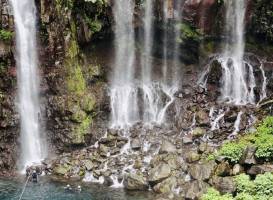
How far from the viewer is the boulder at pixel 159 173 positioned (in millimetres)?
26109

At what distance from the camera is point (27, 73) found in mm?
31547

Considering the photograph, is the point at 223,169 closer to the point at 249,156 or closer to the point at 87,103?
the point at 249,156

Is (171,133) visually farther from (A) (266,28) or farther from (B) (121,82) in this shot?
(A) (266,28)

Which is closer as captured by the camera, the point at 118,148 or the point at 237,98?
the point at 118,148

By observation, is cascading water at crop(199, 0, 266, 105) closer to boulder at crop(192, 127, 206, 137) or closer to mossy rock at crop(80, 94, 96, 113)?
boulder at crop(192, 127, 206, 137)

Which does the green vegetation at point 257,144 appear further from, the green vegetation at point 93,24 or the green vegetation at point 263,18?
the green vegetation at point 93,24

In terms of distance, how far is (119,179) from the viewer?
2733cm

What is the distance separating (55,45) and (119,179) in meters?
9.83

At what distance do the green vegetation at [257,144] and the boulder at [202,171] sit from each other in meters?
1.01

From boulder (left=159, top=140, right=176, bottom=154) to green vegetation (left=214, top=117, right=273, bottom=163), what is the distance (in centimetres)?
307

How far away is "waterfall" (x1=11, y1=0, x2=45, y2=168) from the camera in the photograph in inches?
1231

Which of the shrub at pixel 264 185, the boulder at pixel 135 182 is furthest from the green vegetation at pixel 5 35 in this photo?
the shrub at pixel 264 185

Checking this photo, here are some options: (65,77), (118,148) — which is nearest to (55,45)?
(65,77)

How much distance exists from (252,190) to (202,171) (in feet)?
13.3
